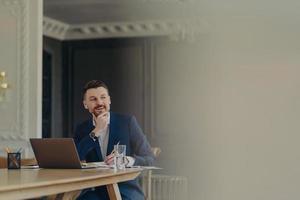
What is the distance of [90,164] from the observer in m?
3.48

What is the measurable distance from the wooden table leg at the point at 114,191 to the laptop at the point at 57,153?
0.20 m

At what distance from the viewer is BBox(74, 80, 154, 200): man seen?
3509mm

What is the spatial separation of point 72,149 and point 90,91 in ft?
1.34

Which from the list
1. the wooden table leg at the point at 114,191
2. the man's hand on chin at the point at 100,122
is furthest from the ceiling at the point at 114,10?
the wooden table leg at the point at 114,191

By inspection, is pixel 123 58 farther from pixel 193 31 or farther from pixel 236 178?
pixel 236 178

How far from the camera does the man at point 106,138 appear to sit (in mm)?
3509

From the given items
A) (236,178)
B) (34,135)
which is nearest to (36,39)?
(34,135)

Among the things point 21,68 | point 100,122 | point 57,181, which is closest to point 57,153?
point 100,122

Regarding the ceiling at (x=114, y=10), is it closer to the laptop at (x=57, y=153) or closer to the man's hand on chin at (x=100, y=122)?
the man's hand on chin at (x=100, y=122)

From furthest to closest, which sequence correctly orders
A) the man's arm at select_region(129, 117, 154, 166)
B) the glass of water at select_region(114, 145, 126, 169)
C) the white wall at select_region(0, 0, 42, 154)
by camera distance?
the white wall at select_region(0, 0, 42, 154) < the man's arm at select_region(129, 117, 154, 166) < the glass of water at select_region(114, 145, 126, 169)

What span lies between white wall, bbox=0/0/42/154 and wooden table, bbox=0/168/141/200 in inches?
112

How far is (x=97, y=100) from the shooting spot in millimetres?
3523

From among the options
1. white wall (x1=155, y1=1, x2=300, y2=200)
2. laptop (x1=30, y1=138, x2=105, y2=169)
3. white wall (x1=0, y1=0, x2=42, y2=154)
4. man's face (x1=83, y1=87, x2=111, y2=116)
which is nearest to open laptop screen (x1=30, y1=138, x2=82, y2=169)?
laptop (x1=30, y1=138, x2=105, y2=169)

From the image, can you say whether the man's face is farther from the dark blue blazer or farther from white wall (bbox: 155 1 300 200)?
white wall (bbox: 155 1 300 200)
